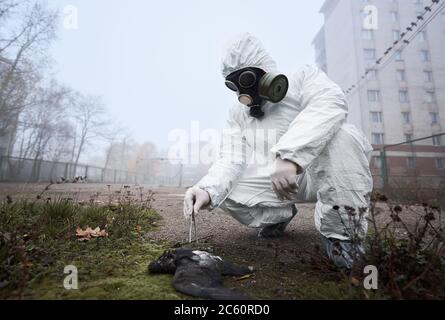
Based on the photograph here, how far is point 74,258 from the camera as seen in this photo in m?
→ 1.55

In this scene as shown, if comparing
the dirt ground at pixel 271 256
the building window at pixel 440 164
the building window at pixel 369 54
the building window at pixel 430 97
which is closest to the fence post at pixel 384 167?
the building window at pixel 440 164

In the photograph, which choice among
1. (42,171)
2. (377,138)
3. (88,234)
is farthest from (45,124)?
(377,138)

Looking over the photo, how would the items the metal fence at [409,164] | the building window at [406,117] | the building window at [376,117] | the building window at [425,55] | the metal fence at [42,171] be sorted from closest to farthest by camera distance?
the metal fence at [409,164] → the building window at [425,55] → the metal fence at [42,171] → the building window at [406,117] → the building window at [376,117]

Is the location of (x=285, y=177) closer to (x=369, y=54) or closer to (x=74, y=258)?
(x=74, y=258)

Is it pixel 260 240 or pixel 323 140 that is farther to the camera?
pixel 260 240

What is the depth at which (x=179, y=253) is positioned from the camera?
142 centimetres

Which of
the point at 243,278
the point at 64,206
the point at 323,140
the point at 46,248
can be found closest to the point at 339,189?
the point at 323,140

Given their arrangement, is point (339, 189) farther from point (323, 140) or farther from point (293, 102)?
point (293, 102)

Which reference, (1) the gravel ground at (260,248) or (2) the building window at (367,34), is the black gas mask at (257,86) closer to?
(1) the gravel ground at (260,248)

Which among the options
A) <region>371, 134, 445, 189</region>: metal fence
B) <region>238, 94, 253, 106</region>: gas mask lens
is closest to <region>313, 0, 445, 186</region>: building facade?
<region>371, 134, 445, 189</region>: metal fence

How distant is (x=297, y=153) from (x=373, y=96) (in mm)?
24589

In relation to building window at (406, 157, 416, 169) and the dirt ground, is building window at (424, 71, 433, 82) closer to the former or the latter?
building window at (406, 157, 416, 169)

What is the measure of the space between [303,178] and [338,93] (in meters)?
0.74

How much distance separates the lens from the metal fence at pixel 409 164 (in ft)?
27.5
